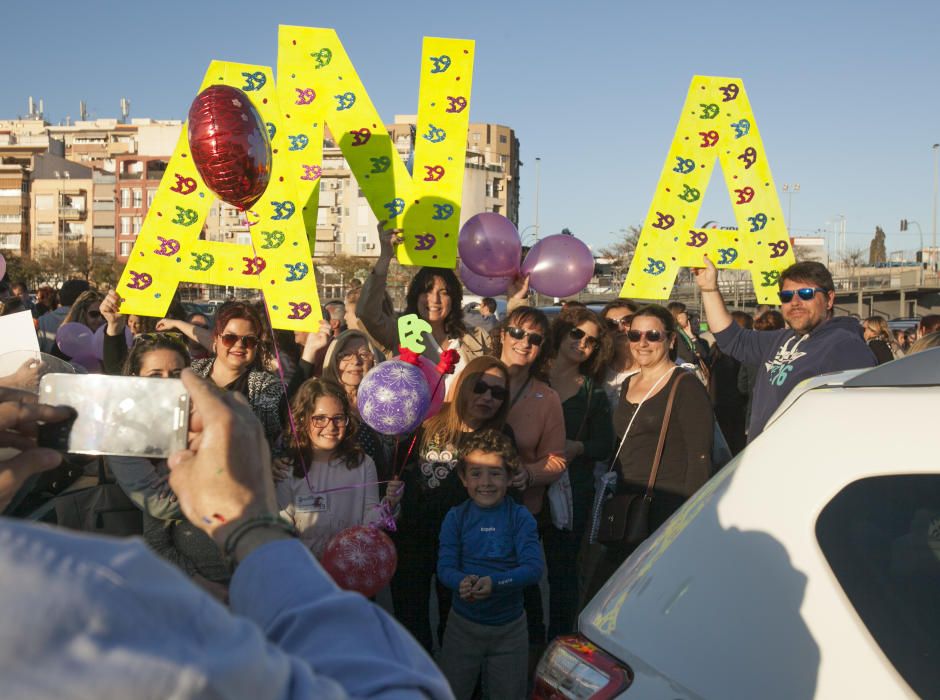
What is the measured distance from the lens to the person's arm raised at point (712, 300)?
17.9ft

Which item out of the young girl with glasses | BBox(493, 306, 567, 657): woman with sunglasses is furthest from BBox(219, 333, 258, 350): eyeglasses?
BBox(493, 306, 567, 657): woman with sunglasses

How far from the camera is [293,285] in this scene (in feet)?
17.5

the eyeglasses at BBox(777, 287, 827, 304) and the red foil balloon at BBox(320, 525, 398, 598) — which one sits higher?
the eyeglasses at BBox(777, 287, 827, 304)

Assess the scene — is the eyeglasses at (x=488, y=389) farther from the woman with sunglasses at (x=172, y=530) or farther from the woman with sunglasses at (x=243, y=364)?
the woman with sunglasses at (x=172, y=530)

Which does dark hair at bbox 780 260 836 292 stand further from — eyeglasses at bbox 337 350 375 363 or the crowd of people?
eyeglasses at bbox 337 350 375 363

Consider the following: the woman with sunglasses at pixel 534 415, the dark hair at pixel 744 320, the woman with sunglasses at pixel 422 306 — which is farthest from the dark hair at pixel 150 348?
the dark hair at pixel 744 320

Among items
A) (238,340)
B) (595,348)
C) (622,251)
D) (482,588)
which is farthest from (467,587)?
(622,251)

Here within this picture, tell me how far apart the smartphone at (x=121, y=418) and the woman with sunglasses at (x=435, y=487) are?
321cm

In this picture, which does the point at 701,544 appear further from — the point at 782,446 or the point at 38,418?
the point at 38,418

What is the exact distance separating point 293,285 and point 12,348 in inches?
114

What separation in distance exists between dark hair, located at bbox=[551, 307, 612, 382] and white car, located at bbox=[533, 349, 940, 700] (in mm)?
3759

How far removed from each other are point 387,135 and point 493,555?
9.69 ft

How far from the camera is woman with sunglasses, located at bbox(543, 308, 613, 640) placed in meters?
4.95

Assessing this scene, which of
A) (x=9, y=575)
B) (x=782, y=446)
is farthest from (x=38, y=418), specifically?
(x=782, y=446)
